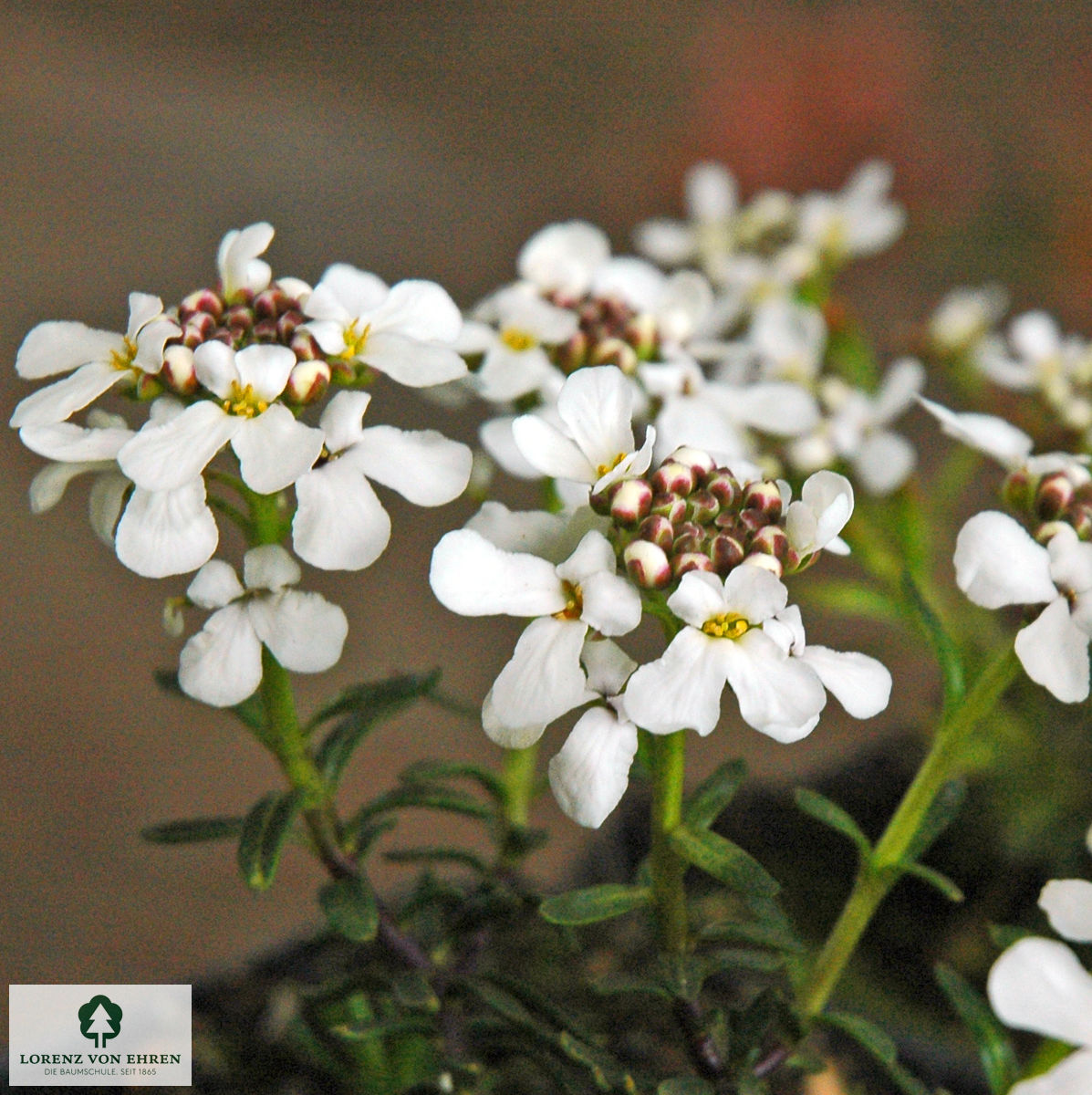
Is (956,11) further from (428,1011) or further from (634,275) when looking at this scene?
(428,1011)

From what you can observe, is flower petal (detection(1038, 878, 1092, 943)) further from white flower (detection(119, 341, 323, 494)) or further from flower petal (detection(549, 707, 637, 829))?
white flower (detection(119, 341, 323, 494))

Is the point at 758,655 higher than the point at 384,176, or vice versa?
the point at 384,176

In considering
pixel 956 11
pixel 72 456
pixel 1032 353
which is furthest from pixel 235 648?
pixel 956 11

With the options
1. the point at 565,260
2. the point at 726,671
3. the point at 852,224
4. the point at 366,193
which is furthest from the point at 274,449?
the point at 366,193

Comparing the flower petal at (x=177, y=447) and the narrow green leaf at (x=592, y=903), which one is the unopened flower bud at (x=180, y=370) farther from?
the narrow green leaf at (x=592, y=903)

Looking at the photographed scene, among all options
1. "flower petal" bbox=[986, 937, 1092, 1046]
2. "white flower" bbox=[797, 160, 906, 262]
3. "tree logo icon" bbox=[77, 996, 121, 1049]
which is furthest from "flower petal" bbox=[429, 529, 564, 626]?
"white flower" bbox=[797, 160, 906, 262]

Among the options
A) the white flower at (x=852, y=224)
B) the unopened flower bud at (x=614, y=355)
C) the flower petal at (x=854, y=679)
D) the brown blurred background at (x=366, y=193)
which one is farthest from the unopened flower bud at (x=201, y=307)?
the brown blurred background at (x=366, y=193)

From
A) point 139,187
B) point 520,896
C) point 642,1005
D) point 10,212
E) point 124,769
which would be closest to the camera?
point 520,896
